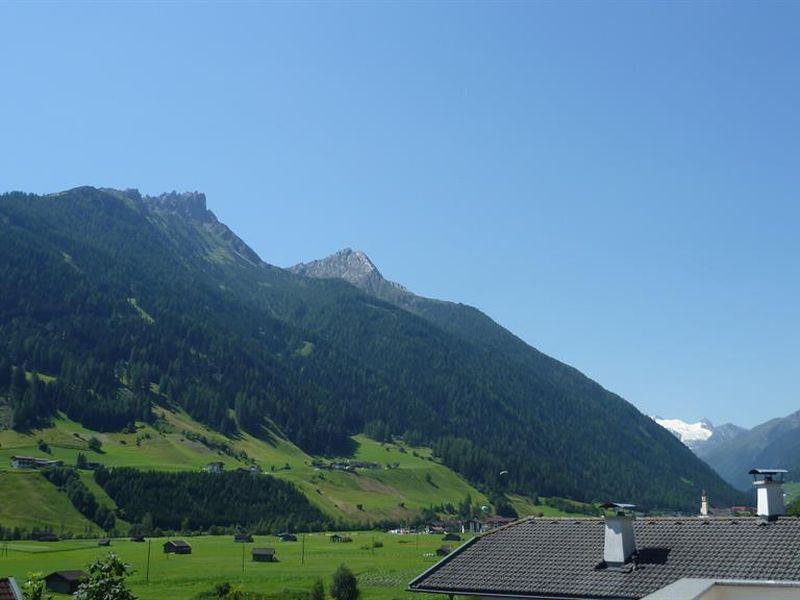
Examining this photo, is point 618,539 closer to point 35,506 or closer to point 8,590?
point 8,590

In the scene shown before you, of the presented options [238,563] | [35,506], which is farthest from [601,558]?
[35,506]

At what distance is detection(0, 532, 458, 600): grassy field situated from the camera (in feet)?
314

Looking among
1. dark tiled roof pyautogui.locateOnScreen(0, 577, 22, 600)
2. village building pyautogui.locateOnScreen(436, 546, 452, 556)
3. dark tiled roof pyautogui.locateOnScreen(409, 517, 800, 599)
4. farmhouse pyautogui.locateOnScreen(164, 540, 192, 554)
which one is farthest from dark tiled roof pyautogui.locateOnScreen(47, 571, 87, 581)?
dark tiled roof pyautogui.locateOnScreen(0, 577, 22, 600)

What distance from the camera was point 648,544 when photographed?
32812 millimetres

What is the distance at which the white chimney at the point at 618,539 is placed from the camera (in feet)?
103

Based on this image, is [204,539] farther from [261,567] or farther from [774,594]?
[774,594]

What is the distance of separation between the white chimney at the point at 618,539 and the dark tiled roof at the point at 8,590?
20.2m

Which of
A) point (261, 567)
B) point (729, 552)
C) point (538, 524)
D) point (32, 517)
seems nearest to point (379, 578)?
point (261, 567)

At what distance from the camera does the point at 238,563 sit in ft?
413

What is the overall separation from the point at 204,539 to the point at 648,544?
512 ft

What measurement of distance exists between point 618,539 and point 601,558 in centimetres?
120

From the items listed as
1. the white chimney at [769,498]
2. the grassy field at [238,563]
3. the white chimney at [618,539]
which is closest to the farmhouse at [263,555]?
the grassy field at [238,563]

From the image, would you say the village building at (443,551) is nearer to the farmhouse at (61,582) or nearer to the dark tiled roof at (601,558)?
the farmhouse at (61,582)

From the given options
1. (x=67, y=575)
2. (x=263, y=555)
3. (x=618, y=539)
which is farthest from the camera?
(x=263, y=555)
